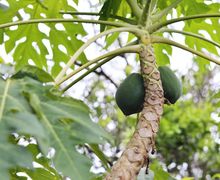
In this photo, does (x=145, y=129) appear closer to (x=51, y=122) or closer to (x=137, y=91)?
(x=137, y=91)

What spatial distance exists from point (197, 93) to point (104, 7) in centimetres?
676

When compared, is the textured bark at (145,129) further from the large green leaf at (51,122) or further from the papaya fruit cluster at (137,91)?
the large green leaf at (51,122)

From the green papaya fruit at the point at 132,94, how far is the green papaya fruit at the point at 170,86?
0.10m

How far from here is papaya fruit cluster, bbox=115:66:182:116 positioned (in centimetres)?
178

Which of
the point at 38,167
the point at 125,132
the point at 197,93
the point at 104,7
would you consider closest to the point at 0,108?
the point at 38,167

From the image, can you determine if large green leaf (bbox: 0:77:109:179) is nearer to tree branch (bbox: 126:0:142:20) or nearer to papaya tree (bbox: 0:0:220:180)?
papaya tree (bbox: 0:0:220:180)

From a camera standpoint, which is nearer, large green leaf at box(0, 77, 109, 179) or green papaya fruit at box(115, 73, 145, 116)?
large green leaf at box(0, 77, 109, 179)

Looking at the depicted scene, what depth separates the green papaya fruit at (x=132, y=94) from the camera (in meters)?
1.78

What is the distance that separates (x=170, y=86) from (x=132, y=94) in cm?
16

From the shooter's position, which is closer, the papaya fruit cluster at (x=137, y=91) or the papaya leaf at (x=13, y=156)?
the papaya leaf at (x=13, y=156)

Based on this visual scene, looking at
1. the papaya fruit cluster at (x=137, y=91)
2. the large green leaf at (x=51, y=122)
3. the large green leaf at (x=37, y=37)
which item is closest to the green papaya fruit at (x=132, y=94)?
the papaya fruit cluster at (x=137, y=91)

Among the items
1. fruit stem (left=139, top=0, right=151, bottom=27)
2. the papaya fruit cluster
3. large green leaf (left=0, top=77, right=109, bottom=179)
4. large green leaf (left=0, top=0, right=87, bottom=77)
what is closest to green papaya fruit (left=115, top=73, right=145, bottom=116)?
the papaya fruit cluster

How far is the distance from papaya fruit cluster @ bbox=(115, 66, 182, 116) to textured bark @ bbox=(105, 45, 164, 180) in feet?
0.13

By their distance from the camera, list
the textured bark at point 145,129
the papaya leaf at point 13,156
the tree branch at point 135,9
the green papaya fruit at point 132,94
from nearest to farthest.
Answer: the papaya leaf at point 13,156 < the textured bark at point 145,129 < the green papaya fruit at point 132,94 < the tree branch at point 135,9
